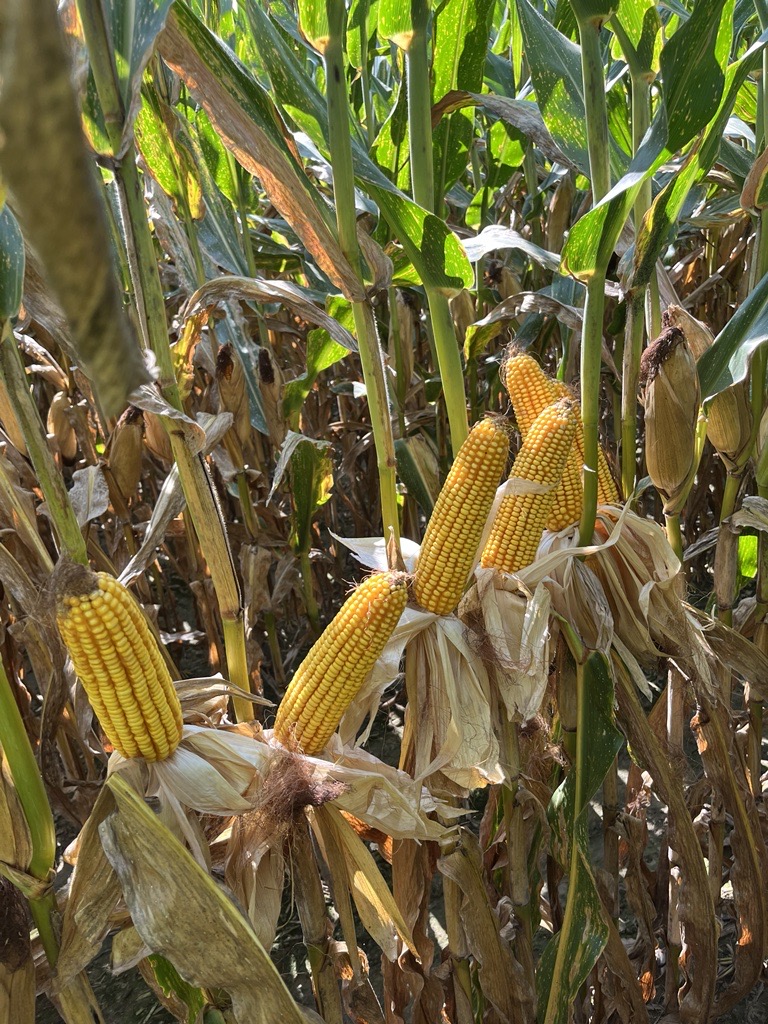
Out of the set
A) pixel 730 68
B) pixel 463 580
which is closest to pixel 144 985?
pixel 463 580

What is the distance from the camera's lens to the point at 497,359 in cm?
346

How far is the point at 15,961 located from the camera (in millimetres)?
1583

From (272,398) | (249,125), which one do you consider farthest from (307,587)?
(249,125)

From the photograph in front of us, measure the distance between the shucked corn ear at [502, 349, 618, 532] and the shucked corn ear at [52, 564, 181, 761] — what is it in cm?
101

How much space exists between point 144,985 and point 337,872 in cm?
167

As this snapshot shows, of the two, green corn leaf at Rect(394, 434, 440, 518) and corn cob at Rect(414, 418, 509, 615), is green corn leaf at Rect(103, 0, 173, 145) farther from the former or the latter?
green corn leaf at Rect(394, 434, 440, 518)

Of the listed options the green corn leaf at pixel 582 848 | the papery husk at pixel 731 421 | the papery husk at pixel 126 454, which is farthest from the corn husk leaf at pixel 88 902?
the papery husk at pixel 126 454

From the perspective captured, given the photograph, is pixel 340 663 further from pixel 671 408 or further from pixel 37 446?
pixel 671 408

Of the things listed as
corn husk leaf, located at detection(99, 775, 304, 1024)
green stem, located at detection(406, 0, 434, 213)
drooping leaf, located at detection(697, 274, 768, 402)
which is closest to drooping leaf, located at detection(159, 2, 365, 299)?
green stem, located at detection(406, 0, 434, 213)

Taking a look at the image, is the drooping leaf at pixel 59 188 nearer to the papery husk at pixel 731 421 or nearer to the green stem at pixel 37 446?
the green stem at pixel 37 446

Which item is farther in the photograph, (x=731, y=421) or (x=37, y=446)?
(x=731, y=421)

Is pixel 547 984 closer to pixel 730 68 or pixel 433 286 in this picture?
pixel 433 286

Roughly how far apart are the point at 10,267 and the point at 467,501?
934 millimetres

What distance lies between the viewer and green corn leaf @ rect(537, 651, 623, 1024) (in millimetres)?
2029
